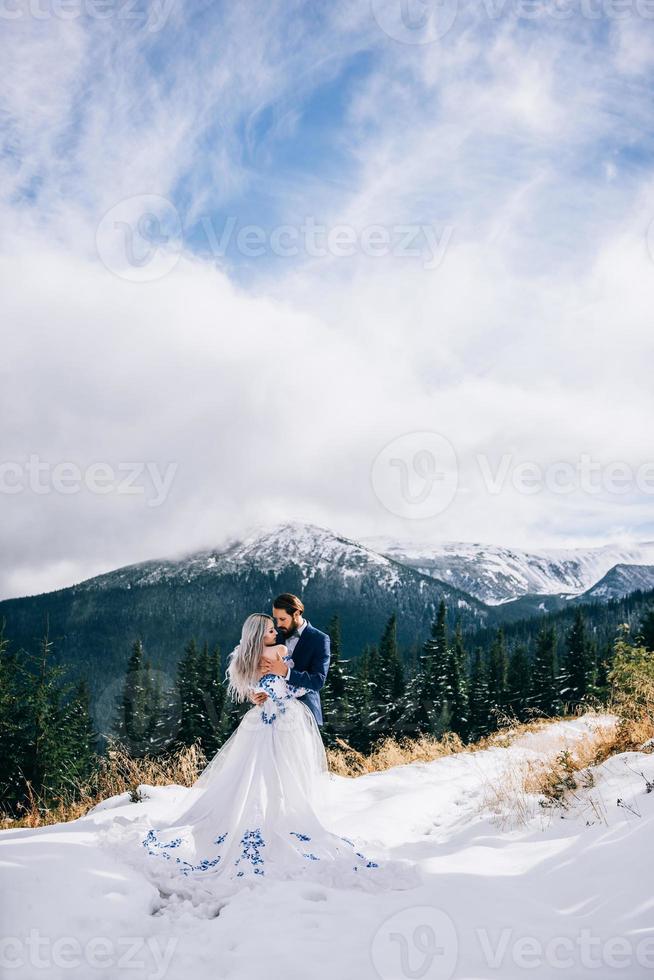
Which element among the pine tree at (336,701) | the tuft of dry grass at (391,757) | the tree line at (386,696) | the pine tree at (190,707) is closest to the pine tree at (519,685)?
the tree line at (386,696)

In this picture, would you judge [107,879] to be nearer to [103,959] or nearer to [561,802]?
[103,959]

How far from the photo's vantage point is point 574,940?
379 cm

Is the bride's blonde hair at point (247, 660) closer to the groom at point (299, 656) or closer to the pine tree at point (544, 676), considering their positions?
the groom at point (299, 656)

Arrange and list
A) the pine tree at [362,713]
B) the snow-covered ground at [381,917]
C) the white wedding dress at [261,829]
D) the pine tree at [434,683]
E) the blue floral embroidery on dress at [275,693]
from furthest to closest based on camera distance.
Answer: the pine tree at [434,683] < the pine tree at [362,713] < the blue floral embroidery on dress at [275,693] < the white wedding dress at [261,829] < the snow-covered ground at [381,917]

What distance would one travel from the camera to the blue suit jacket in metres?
6.41

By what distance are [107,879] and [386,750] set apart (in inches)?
400

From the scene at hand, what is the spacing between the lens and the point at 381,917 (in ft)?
13.7

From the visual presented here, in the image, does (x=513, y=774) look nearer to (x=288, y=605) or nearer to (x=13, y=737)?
(x=288, y=605)

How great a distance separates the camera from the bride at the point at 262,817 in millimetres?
5004

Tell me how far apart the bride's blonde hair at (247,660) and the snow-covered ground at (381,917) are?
199 centimetres

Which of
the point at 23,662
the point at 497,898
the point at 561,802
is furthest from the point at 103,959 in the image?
the point at 23,662

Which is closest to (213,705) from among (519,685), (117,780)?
(519,685)

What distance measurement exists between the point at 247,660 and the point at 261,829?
5.70ft

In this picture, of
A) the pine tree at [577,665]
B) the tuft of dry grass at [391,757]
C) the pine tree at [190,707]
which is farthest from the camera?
the pine tree at [577,665]
